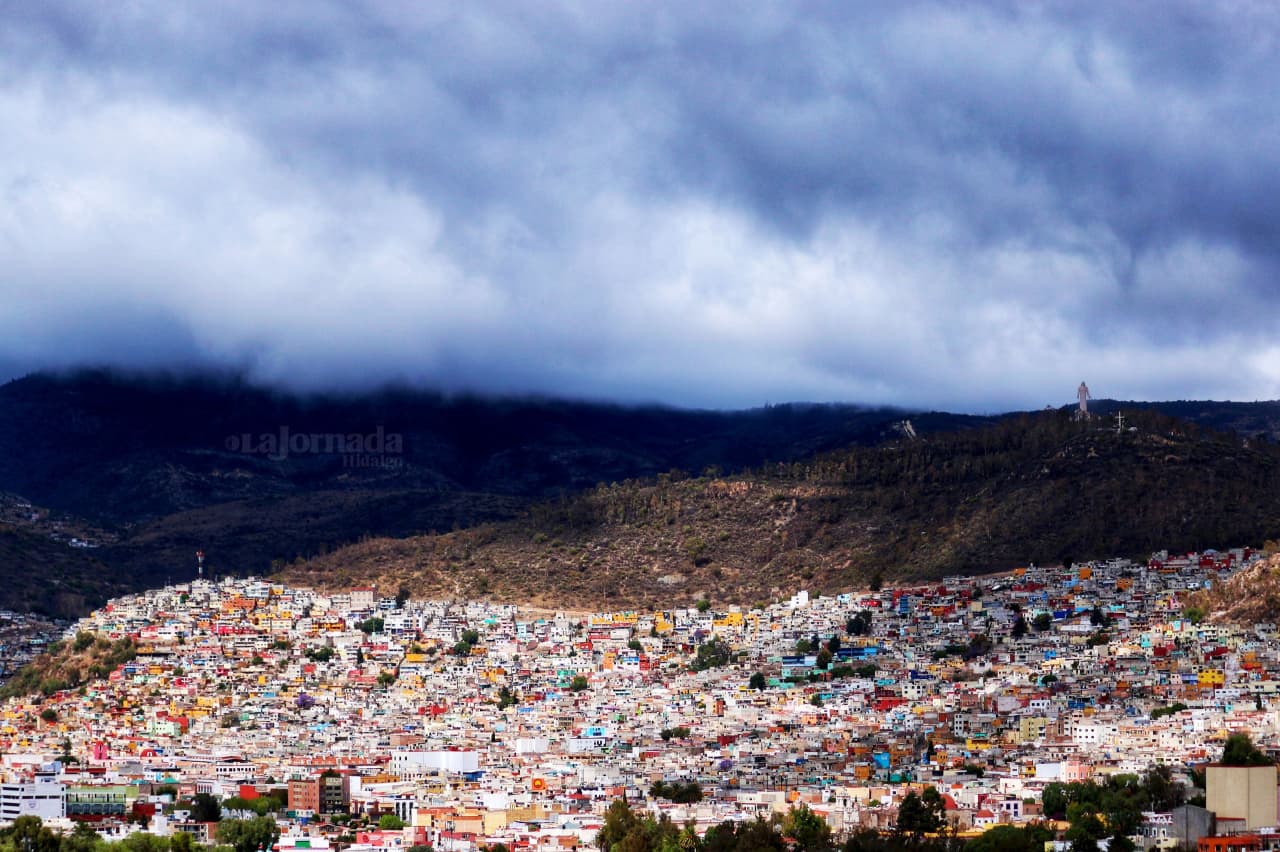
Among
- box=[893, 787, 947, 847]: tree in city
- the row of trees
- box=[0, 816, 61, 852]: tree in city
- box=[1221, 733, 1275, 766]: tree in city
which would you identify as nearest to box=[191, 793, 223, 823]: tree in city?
box=[0, 816, 61, 852]: tree in city

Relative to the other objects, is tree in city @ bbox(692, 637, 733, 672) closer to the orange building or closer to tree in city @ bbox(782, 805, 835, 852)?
tree in city @ bbox(782, 805, 835, 852)

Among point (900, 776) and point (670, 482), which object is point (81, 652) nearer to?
point (670, 482)

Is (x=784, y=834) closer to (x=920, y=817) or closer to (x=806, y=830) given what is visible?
(x=806, y=830)

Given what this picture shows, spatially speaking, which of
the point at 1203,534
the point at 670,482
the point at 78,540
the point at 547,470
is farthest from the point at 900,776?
the point at 547,470

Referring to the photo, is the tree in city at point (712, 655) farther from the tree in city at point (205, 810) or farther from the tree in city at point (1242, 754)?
the tree in city at point (1242, 754)

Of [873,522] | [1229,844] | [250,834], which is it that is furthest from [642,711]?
[1229,844]
